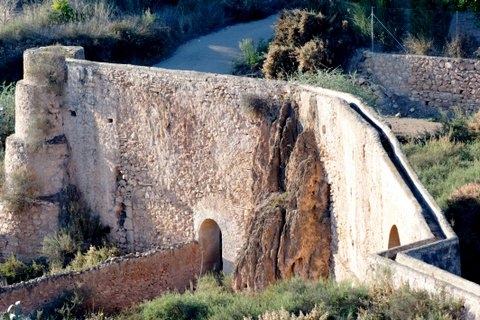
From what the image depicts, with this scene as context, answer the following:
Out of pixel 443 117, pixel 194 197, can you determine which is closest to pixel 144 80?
pixel 194 197

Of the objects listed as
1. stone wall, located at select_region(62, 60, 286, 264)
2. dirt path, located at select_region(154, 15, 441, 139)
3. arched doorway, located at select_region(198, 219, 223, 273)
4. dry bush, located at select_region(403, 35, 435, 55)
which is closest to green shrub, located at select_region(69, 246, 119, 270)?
stone wall, located at select_region(62, 60, 286, 264)

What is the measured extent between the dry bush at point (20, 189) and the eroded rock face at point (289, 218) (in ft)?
16.2

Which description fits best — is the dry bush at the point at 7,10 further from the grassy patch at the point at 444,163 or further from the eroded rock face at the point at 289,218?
the eroded rock face at the point at 289,218

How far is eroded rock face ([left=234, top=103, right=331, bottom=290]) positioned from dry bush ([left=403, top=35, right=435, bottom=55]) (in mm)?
8559

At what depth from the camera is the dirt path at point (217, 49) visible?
2895cm

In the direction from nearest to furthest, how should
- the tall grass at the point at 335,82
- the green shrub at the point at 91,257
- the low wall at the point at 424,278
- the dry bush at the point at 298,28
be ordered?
the low wall at the point at 424,278 → the green shrub at the point at 91,257 → the tall grass at the point at 335,82 → the dry bush at the point at 298,28

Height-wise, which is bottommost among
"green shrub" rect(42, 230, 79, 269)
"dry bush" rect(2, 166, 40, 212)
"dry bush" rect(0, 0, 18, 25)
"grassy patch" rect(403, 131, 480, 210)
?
"green shrub" rect(42, 230, 79, 269)

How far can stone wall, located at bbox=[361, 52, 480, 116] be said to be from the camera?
26625 millimetres

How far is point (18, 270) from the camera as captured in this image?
2227 centimetres

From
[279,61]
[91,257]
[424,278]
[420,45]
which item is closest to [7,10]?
[279,61]

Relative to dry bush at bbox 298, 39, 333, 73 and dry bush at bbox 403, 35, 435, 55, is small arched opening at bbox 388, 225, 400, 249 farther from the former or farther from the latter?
dry bush at bbox 403, 35, 435, 55

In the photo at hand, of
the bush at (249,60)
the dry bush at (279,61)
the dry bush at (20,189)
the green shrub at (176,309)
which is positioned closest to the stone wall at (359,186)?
the green shrub at (176,309)

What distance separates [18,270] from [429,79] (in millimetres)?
9732

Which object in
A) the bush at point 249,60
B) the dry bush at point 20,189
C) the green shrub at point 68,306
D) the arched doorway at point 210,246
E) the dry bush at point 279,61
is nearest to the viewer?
the green shrub at point 68,306
